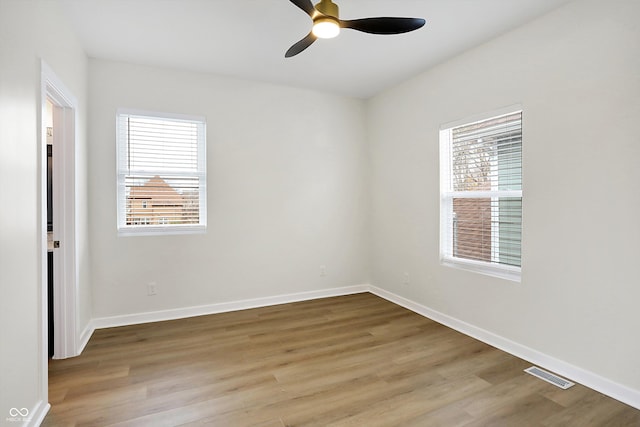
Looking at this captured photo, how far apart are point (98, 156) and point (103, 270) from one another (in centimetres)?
119

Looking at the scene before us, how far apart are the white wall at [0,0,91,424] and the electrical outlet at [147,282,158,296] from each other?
1.57m

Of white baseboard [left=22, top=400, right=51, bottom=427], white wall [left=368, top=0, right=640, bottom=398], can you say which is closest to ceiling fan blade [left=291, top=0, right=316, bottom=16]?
white wall [left=368, top=0, right=640, bottom=398]

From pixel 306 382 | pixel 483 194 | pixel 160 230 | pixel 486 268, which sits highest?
pixel 483 194

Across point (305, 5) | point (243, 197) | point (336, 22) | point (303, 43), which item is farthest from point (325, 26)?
point (243, 197)

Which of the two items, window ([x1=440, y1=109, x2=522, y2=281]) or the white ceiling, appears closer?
the white ceiling

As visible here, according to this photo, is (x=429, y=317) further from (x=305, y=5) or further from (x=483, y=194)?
(x=305, y=5)

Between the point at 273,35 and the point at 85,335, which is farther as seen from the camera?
the point at 85,335

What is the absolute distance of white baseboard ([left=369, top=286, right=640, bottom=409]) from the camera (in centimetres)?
212

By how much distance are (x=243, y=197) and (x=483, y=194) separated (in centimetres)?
267

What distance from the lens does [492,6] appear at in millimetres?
2439

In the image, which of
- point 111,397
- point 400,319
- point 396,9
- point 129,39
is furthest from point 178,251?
point 396,9

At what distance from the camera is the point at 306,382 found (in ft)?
7.72

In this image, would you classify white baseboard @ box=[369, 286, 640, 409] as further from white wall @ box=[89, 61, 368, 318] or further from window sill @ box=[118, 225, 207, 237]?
window sill @ box=[118, 225, 207, 237]

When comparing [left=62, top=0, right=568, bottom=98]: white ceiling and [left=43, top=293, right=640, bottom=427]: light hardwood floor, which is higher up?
[left=62, top=0, right=568, bottom=98]: white ceiling
